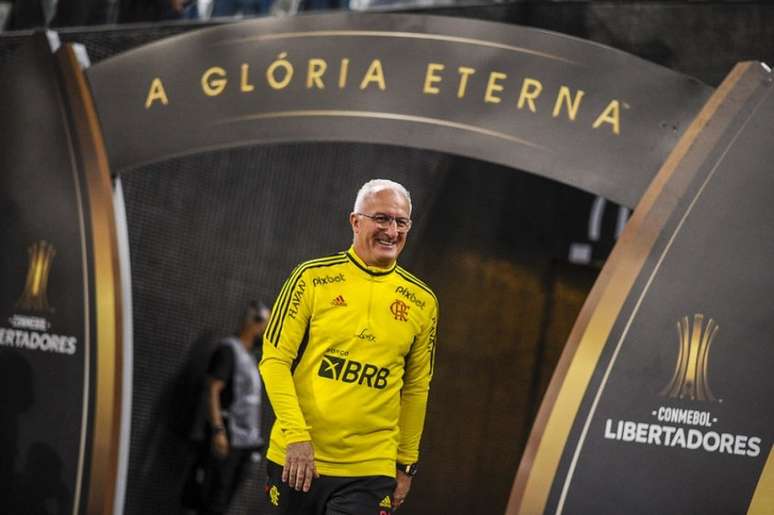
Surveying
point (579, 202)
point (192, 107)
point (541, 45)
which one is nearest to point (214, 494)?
point (192, 107)

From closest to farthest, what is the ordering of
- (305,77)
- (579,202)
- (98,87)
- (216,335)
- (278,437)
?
(278,437), (305,77), (98,87), (579,202), (216,335)

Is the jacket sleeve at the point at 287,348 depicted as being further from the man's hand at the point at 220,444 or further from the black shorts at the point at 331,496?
the man's hand at the point at 220,444

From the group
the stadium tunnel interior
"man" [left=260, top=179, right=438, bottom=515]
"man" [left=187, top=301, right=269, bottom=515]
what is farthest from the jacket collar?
"man" [left=187, top=301, right=269, bottom=515]

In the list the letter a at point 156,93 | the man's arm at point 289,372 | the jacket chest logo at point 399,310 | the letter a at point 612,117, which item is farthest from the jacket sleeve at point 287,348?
the letter a at point 156,93

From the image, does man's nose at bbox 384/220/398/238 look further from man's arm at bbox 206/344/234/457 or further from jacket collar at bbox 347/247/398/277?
man's arm at bbox 206/344/234/457

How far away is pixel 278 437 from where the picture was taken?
131 inches

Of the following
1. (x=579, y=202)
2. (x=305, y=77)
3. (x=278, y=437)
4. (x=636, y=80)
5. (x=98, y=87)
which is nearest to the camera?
(x=278, y=437)

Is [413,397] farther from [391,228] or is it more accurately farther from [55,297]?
[55,297]

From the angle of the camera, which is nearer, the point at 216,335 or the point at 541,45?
the point at 541,45

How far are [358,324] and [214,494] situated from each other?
275cm

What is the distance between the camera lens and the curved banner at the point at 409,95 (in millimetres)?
4441

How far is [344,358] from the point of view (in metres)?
3.33

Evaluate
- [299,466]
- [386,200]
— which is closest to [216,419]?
[299,466]

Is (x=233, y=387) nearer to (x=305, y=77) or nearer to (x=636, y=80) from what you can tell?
(x=305, y=77)
